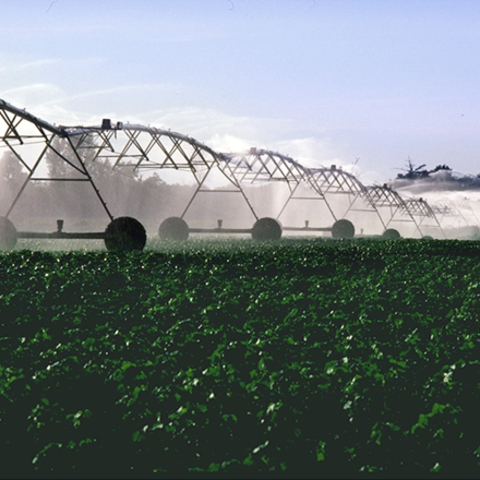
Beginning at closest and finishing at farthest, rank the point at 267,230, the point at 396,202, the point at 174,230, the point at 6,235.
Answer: the point at 6,235, the point at 174,230, the point at 267,230, the point at 396,202

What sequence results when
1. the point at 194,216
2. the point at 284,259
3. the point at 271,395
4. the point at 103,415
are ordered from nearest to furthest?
the point at 103,415
the point at 271,395
the point at 284,259
the point at 194,216

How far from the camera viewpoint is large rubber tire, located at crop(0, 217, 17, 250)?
825 inches

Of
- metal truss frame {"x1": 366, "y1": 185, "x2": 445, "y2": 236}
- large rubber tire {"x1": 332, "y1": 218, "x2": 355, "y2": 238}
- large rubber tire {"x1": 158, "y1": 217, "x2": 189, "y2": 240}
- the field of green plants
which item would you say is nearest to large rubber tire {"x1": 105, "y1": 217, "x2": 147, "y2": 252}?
the field of green plants

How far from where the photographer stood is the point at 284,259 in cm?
1716

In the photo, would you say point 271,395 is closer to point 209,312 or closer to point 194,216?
point 209,312

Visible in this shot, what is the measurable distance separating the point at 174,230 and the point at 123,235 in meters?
10.8

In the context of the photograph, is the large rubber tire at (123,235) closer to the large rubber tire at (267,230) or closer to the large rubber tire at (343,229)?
the large rubber tire at (267,230)

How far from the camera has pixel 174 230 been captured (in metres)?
31.0

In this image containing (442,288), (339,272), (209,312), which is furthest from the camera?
(339,272)

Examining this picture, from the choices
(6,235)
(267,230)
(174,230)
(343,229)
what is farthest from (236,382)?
(343,229)

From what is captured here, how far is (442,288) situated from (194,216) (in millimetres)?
51185

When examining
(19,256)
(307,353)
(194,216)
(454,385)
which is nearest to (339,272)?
(19,256)

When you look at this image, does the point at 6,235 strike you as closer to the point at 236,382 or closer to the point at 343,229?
the point at 236,382

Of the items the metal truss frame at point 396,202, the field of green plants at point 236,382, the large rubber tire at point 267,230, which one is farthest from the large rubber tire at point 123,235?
the metal truss frame at point 396,202
